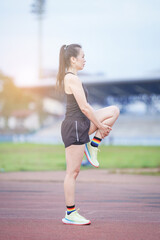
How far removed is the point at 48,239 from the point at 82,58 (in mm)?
2004

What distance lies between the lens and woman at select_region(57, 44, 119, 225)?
4539 millimetres

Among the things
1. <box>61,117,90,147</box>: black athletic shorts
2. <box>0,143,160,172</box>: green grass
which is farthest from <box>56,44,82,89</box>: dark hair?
<box>0,143,160,172</box>: green grass

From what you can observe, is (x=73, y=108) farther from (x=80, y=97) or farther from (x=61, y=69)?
(x=61, y=69)

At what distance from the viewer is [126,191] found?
28.3 ft

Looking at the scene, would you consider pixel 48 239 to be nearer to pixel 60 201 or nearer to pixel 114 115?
pixel 114 115

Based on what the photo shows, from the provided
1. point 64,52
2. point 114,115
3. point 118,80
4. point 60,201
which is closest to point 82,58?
point 64,52

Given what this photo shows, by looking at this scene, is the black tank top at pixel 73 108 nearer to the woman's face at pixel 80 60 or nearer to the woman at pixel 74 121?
the woman at pixel 74 121

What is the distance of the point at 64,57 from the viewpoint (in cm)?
476

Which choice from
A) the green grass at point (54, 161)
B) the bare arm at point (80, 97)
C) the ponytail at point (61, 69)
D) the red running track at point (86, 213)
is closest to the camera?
the red running track at point (86, 213)

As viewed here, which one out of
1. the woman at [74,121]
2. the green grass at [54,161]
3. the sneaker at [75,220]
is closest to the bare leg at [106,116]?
the woman at [74,121]

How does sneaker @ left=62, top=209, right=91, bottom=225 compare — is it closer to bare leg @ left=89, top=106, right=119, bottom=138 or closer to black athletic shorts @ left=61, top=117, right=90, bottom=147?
black athletic shorts @ left=61, top=117, right=90, bottom=147

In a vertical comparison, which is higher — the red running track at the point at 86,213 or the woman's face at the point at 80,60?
the woman's face at the point at 80,60

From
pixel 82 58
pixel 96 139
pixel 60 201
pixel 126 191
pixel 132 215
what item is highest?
pixel 82 58

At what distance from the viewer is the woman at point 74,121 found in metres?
4.54
